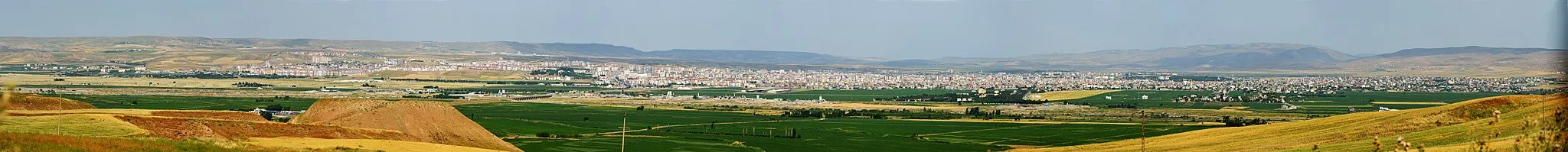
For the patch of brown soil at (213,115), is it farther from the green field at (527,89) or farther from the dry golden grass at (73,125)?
the green field at (527,89)

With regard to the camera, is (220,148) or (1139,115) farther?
(1139,115)

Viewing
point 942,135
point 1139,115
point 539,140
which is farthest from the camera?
point 1139,115

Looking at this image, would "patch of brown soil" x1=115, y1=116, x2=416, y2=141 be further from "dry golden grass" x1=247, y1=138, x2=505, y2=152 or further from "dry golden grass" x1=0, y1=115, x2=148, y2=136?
"dry golden grass" x1=247, y1=138, x2=505, y2=152

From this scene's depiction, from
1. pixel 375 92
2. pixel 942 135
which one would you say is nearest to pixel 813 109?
pixel 942 135

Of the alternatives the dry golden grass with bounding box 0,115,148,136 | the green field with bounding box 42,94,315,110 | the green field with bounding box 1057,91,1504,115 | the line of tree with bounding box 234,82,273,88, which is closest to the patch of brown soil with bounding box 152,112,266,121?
the dry golden grass with bounding box 0,115,148,136

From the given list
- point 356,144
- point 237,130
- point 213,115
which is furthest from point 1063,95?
point 356,144

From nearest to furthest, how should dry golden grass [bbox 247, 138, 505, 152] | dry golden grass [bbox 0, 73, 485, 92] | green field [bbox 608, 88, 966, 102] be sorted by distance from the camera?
dry golden grass [bbox 247, 138, 505, 152]
dry golden grass [bbox 0, 73, 485, 92]
green field [bbox 608, 88, 966, 102]

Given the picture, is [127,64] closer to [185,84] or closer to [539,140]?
[185,84]
